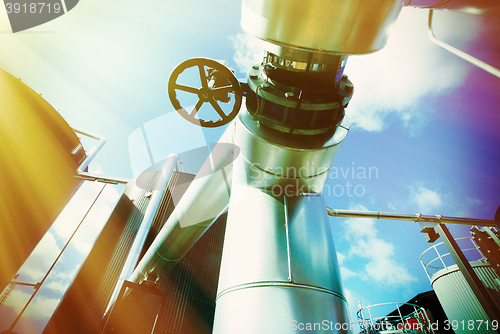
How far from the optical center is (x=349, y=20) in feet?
3.64

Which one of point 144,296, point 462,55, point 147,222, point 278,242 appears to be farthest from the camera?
point 147,222

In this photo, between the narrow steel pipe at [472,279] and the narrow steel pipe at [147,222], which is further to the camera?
the narrow steel pipe at [147,222]

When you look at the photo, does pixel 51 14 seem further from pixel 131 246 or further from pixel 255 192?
pixel 131 246

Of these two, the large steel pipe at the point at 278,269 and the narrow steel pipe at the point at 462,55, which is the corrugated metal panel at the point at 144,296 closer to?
the large steel pipe at the point at 278,269

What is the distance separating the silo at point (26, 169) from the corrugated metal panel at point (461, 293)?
10.5 m

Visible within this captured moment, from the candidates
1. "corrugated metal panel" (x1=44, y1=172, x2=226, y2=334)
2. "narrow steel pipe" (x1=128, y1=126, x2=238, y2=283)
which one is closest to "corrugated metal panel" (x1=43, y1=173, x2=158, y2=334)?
"corrugated metal panel" (x1=44, y1=172, x2=226, y2=334)

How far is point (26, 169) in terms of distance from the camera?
4.48 meters

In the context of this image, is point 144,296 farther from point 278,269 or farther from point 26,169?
point 278,269

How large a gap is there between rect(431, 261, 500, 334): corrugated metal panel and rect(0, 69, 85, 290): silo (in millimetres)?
10489

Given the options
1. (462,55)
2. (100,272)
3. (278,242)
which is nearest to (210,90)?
(278,242)

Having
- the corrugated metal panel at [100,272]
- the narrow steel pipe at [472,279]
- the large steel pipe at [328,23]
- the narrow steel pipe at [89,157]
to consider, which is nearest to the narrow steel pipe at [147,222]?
the corrugated metal panel at [100,272]

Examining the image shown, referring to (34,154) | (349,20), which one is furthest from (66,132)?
(349,20)

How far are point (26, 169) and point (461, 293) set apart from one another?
37.0 ft

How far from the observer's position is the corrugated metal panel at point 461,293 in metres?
6.08
